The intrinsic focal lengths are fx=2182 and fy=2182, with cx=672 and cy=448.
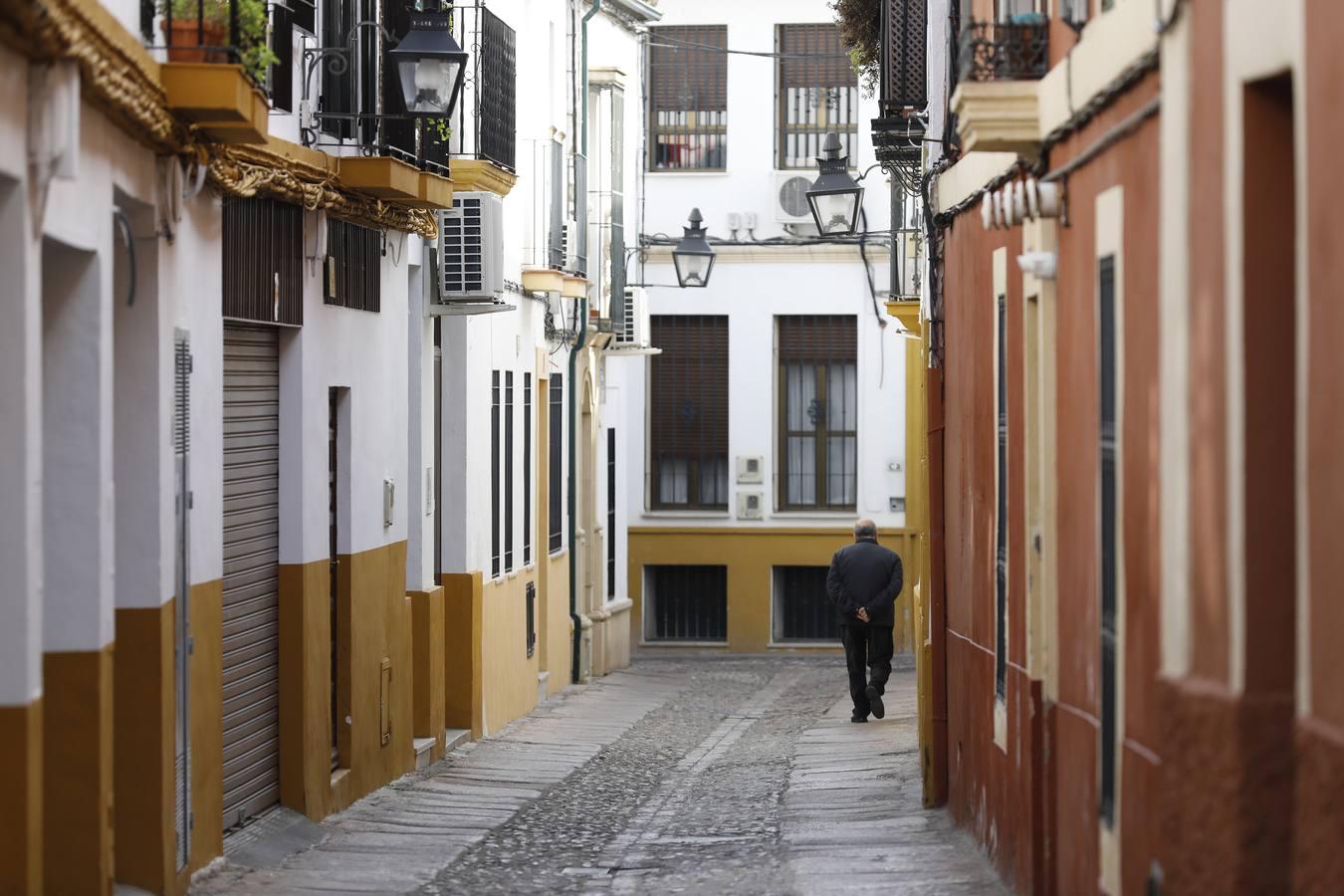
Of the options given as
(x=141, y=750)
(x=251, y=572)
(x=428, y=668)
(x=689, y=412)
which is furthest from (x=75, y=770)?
(x=689, y=412)

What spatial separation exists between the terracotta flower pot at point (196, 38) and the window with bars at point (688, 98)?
22680 mm

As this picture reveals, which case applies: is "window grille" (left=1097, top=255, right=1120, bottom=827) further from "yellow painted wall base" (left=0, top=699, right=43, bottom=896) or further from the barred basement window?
the barred basement window

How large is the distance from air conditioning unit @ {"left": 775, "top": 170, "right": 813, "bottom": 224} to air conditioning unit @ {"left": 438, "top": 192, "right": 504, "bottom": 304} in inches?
609

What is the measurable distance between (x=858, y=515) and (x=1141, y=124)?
23.4m

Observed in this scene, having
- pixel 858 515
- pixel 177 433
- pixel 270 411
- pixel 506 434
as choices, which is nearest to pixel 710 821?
pixel 270 411

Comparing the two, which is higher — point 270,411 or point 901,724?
point 270,411

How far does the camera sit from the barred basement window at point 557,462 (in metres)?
22.7

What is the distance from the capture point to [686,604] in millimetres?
31656

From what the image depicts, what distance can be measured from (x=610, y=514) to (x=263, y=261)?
15.5 m

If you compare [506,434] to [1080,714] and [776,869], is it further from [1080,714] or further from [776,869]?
[1080,714]

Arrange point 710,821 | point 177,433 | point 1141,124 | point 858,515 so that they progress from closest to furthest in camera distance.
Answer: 1. point 1141,124
2. point 177,433
3. point 710,821
4. point 858,515

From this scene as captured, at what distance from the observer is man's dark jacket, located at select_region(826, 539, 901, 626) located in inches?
748

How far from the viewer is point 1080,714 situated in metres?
8.85

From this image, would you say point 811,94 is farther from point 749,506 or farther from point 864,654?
point 864,654
